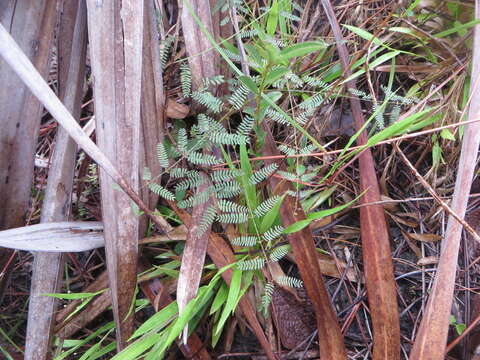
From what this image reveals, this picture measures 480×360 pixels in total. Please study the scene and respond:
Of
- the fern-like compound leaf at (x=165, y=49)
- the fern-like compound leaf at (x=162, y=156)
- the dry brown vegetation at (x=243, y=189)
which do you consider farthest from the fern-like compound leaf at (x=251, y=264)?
the fern-like compound leaf at (x=165, y=49)

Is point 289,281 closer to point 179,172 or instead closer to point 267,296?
point 267,296

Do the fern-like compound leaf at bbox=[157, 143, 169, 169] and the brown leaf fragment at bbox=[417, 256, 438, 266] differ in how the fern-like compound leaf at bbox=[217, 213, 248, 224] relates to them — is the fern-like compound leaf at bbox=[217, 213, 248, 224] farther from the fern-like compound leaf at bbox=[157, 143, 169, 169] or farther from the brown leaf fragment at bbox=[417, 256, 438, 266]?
the brown leaf fragment at bbox=[417, 256, 438, 266]

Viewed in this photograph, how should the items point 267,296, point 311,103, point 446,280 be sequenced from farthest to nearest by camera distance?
1. point 311,103
2. point 267,296
3. point 446,280

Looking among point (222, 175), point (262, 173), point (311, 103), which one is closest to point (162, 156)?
point (222, 175)

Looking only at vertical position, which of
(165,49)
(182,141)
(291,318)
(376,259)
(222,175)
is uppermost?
(165,49)

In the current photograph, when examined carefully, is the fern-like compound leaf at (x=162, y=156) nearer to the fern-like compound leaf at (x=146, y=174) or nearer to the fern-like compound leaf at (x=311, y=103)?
the fern-like compound leaf at (x=146, y=174)
